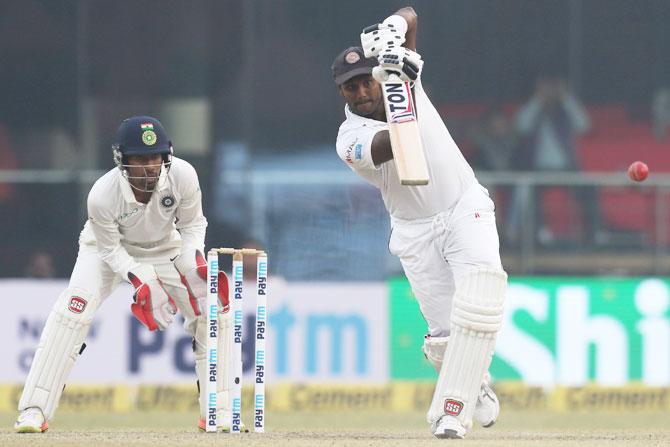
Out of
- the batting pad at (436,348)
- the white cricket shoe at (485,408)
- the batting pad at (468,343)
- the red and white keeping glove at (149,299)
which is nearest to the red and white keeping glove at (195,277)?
the red and white keeping glove at (149,299)

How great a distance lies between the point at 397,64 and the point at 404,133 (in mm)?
259

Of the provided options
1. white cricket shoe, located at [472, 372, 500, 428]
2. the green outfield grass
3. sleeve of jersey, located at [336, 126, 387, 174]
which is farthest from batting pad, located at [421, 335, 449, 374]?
sleeve of jersey, located at [336, 126, 387, 174]

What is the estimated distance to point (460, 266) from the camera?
7.14 metres

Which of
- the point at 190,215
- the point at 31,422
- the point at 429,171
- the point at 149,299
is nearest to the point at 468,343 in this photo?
the point at 429,171

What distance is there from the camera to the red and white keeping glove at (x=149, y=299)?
7.86 meters

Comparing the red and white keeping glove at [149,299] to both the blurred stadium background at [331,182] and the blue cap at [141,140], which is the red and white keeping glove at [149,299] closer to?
the blue cap at [141,140]

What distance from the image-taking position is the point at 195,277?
818cm

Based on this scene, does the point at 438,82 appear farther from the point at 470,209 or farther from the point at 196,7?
the point at 470,209

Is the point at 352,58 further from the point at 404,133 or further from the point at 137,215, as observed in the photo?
the point at 137,215

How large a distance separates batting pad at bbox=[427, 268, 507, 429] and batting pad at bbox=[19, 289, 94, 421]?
187 centimetres

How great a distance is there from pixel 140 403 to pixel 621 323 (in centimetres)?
299

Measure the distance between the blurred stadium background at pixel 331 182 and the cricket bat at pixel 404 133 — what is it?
4420mm

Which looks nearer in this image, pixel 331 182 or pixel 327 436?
pixel 327 436

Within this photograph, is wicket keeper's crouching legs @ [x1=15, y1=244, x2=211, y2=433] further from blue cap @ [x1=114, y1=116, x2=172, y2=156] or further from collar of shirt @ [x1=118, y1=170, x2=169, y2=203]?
blue cap @ [x1=114, y1=116, x2=172, y2=156]
